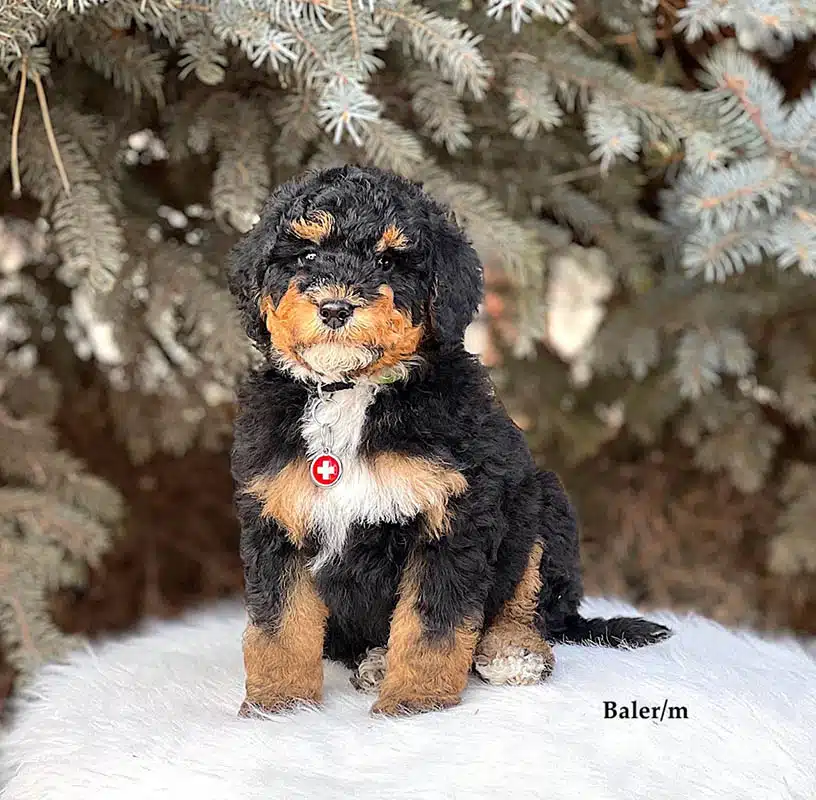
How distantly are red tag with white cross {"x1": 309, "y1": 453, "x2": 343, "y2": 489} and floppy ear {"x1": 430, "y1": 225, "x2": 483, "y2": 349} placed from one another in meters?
0.25

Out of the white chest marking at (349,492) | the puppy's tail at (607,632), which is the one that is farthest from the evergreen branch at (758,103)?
the white chest marking at (349,492)

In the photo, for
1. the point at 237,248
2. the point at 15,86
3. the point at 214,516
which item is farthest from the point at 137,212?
the point at 214,516

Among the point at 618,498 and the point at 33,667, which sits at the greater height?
the point at 618,498

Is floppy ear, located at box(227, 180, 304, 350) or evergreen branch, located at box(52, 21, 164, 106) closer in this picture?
floppy ear, located at box(227, 180, 304, 350)

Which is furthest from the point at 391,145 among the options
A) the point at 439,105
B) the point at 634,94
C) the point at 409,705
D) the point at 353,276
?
the point at 409,705

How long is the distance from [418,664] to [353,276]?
60 centimetres

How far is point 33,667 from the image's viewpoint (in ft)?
7.18

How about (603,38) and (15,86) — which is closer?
(15,86)

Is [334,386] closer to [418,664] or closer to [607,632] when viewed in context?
[418,664]

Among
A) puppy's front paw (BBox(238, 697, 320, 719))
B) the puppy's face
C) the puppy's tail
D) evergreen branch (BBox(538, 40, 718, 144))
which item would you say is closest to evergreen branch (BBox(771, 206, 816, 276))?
evergreen branch (BBox(538, 40, 718, 144))

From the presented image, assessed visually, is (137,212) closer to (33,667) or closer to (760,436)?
(33,667)

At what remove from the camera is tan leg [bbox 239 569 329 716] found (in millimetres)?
1670

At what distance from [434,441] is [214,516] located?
2444 millimetres

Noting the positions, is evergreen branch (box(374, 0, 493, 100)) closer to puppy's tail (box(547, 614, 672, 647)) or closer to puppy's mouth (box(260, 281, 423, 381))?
puppy's mouth (box(260, 281, 423, 381))
